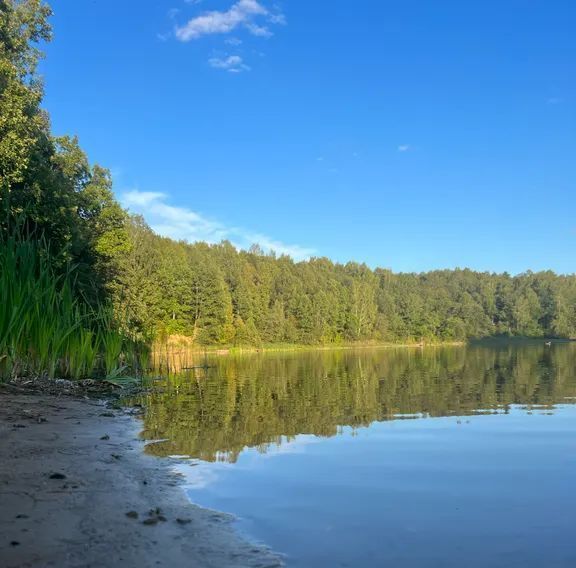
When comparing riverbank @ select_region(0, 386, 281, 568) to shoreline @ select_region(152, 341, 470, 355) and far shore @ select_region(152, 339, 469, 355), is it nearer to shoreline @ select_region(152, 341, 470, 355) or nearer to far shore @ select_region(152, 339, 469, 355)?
far shore @ select_region(152, 339, 469, 355)

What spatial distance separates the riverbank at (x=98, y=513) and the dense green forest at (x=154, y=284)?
3.03 m

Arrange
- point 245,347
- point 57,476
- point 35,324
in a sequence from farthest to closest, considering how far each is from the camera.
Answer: point 245,347, point 35,324, point 57,476

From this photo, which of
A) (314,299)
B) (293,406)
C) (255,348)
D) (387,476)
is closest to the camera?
(387,476)

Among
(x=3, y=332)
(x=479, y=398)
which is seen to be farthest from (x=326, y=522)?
(x=479, y=398)

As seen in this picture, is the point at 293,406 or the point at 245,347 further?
the point at 245,347

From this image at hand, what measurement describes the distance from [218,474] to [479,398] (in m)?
7.25

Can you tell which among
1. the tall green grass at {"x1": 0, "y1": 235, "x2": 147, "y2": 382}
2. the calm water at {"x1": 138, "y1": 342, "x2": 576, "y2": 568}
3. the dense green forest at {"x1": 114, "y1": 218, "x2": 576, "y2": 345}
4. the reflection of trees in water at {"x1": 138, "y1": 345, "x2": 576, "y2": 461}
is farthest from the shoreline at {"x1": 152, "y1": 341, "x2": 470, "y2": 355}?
the calm water at {"x1": 138, "y1": 342, "x2": 576, "y2": 568}

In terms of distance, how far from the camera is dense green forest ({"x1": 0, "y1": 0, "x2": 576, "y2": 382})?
31.1 feet

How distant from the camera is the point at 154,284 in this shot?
62.8m

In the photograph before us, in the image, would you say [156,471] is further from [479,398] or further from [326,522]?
[479,398]

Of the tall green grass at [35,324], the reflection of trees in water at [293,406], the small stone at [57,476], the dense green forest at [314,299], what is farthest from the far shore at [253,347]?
the small stone at [57,476]

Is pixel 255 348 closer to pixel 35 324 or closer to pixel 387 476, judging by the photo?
pixel 35 324

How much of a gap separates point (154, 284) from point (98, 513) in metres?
61.9

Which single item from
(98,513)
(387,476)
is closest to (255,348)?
(387,476)
